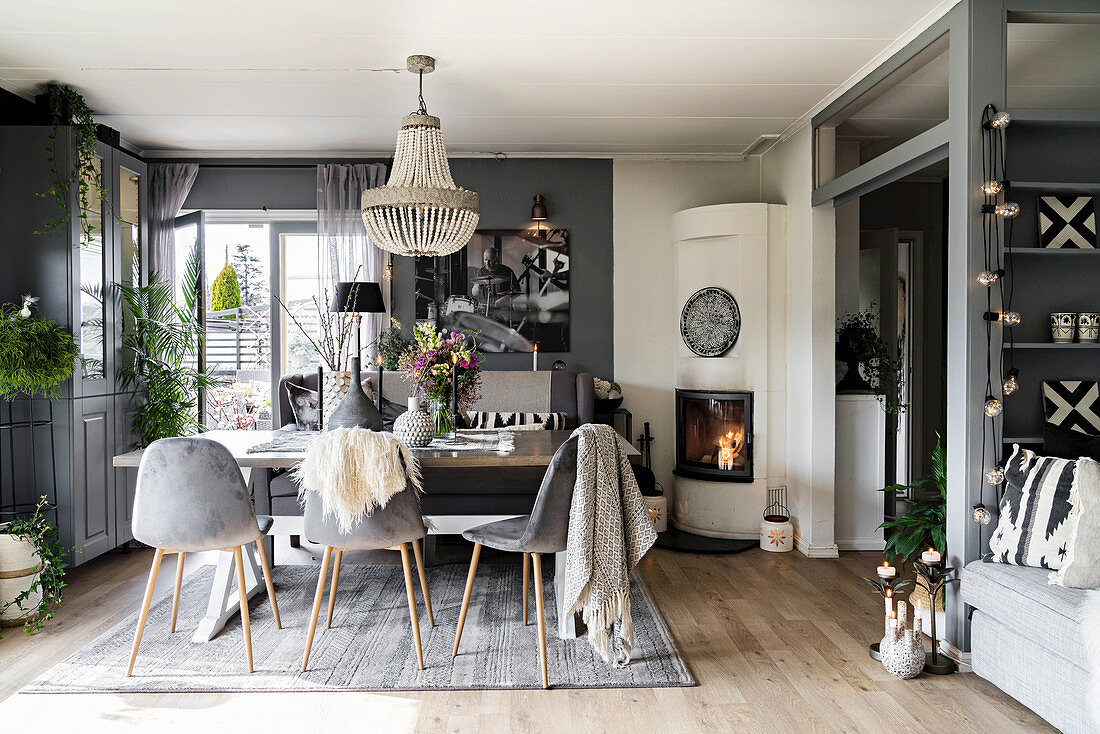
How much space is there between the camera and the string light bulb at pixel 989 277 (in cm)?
293

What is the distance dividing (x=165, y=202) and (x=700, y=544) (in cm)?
436

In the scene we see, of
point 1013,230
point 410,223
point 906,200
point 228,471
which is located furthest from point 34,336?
point 906,200

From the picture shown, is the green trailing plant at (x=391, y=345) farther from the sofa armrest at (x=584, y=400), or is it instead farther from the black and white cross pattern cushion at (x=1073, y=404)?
the black and white cross pattern cushion at (x=1073, y=404)

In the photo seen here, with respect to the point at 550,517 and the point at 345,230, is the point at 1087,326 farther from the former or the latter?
the point at 345,230

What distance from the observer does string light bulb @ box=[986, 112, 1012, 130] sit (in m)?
2.90

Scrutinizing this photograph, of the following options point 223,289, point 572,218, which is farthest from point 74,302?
point 572,218

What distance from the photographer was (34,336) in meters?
3.75

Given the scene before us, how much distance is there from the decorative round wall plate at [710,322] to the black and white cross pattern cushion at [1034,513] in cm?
237

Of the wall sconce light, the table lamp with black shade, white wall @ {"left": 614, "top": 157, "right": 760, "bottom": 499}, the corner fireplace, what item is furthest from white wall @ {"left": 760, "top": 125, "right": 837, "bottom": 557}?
the table lamp with black shade

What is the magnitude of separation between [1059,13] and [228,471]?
362cm

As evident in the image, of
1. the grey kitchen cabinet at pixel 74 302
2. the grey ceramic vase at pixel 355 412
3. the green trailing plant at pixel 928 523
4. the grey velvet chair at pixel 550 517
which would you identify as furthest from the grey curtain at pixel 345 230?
the green trailing plant at pixel 928 523

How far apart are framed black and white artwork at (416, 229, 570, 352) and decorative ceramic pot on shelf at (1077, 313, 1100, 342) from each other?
3.22 meters

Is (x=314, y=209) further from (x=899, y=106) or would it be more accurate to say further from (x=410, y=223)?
(x=899, y=106)

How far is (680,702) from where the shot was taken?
2723mm
